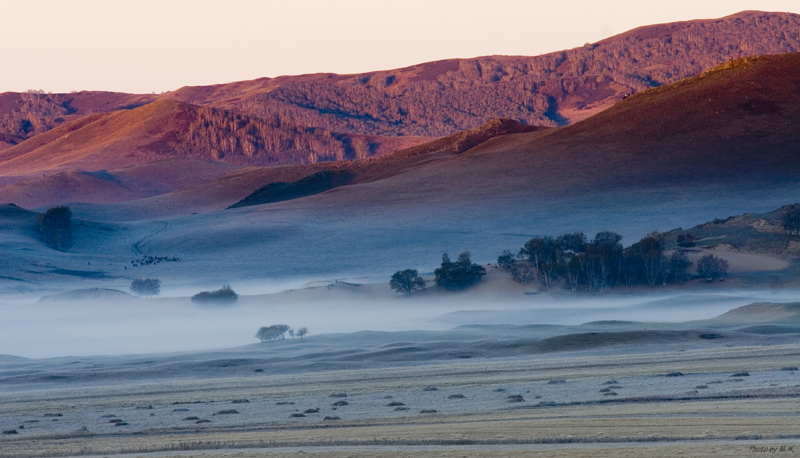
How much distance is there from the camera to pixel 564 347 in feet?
87.6

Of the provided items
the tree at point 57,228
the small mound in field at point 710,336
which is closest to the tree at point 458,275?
the small mound in field at point 710,336

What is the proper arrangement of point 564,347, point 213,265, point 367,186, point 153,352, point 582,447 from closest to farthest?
point 582,447
point 564,347
point 153,352
point 213,265
point 367,186

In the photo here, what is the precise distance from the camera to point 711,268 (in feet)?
145

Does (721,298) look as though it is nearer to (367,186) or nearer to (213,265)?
(213,265)

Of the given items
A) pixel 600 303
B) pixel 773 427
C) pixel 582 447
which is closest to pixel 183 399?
pixel 582 447

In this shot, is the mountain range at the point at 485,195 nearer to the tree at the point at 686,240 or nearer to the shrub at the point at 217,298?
the tree at the point at 686,240

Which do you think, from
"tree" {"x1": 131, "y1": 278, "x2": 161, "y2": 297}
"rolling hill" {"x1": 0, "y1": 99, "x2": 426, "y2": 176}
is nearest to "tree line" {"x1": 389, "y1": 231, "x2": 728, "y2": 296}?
"tree" {"x1": 131, "y1": 278, "x2": 161, "y2": 297}

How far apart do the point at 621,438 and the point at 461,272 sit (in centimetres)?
3617

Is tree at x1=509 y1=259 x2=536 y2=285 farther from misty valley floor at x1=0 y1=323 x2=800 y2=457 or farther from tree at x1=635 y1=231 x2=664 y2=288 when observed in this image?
misty valley floor at x1=0 y1=323 x2=800 y2=457

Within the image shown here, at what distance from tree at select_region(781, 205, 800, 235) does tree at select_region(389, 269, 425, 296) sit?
59.9 ft

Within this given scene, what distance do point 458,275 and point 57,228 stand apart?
158 ft

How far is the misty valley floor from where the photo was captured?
11438 mm

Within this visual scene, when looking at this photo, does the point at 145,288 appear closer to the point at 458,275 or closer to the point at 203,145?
the point at 458,275

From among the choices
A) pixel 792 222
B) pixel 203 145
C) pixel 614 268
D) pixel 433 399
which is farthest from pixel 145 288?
pixel 203 145
